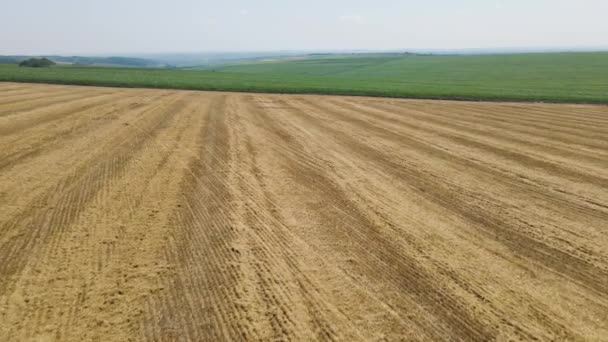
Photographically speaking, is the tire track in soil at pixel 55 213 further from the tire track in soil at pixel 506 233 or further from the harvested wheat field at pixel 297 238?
the tire track in soil at pixel 506 233

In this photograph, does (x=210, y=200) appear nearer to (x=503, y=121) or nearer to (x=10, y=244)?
→ (x=10, y=244)

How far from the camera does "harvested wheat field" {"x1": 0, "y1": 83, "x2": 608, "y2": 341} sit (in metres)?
4.36

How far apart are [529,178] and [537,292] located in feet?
17.1

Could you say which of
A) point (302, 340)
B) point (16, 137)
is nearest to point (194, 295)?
point (302, 340)

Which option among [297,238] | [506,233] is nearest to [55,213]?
[297,238]

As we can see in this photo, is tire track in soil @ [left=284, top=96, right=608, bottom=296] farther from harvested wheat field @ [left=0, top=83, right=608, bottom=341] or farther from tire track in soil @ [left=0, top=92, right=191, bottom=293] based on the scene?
tire track in soil @ [left=0, top=92, right=191, bottom=293]

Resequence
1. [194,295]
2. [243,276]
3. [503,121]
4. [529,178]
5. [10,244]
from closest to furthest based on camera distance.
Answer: [194,295], [243,276], [10,244], [529,178], [503,121]

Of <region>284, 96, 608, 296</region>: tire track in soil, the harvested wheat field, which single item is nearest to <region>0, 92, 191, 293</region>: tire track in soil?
the harvested wheat field

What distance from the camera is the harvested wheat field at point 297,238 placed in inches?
172

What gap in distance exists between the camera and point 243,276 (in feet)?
16.9

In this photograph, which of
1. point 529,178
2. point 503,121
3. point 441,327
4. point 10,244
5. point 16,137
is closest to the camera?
point 441,327

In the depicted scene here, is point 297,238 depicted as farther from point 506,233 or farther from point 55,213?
point 55,213

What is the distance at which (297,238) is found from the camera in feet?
20.6

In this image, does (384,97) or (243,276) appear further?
(384,97)
